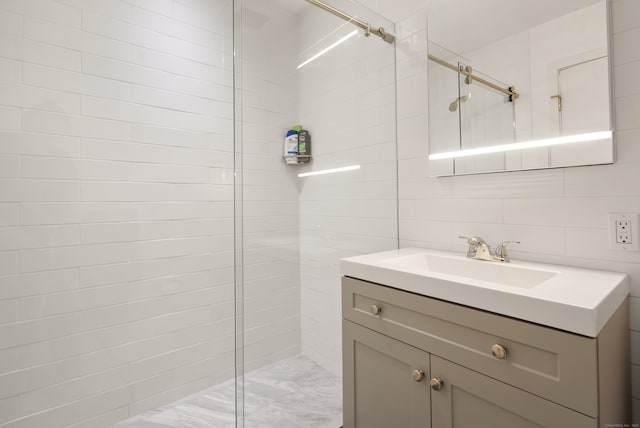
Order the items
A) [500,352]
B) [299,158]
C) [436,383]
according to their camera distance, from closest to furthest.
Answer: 1. [500,352]
2. [436,383]
3. [299,158]

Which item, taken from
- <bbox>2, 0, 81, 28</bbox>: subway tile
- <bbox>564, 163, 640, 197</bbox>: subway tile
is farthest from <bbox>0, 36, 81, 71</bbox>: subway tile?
<bbox>564, 163, 640, 197</bbox>: subway tile

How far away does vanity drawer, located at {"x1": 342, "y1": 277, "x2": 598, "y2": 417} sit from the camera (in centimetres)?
70

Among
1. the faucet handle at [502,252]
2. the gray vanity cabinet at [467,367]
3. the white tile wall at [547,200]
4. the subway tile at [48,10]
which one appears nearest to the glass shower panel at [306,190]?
the white tile wall at [547,200]

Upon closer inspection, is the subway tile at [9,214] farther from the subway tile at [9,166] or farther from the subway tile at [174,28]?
the subway tile at [174,28]

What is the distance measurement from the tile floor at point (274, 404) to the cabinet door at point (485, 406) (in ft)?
2.20

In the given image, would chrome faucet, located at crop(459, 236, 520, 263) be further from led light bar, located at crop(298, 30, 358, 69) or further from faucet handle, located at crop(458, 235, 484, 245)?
led light bar, located at crop(298, 30, 358, 69)

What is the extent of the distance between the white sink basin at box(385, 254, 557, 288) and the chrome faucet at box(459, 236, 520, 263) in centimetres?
4

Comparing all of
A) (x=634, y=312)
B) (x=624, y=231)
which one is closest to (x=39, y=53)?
(x=624, y=231)

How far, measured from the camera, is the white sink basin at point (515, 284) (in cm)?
72

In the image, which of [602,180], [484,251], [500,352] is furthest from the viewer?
[484,251]

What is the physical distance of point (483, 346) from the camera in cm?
86

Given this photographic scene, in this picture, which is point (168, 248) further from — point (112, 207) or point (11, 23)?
point (11, 23)

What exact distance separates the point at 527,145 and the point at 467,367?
2.86 ft

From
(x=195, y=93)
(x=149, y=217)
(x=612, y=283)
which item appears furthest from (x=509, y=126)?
(x=149, y=217)
